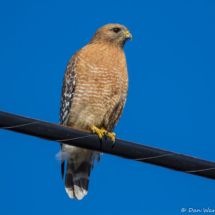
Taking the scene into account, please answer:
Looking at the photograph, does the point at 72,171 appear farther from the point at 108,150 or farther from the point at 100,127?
the point at 108,150

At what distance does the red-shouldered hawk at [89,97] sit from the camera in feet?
18.8

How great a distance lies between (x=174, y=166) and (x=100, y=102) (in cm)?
218

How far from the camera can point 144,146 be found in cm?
377

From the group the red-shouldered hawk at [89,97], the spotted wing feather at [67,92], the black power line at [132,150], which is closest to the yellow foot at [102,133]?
the red-shouldered hawk at [89,97]

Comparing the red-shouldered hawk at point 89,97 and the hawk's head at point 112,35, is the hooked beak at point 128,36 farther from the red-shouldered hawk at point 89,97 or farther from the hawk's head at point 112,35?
the red-shouldered hawk at point 89,97

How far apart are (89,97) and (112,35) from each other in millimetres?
1473

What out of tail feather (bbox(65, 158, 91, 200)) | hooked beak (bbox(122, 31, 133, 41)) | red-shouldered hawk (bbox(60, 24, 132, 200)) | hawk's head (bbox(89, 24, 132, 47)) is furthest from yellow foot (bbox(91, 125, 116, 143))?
hooked beak (bbox(122, 31, 133, 41))

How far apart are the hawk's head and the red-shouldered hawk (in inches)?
7.7

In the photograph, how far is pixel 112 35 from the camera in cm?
662

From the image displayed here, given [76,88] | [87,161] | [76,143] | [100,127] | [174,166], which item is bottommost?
[174,166]

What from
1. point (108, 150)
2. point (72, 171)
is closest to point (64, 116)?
point (72, 171)

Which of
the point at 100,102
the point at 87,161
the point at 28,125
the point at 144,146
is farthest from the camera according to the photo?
the point at 87,161

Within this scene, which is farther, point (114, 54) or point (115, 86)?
point (114, 54)

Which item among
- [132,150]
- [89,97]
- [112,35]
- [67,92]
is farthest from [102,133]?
[112,35]
